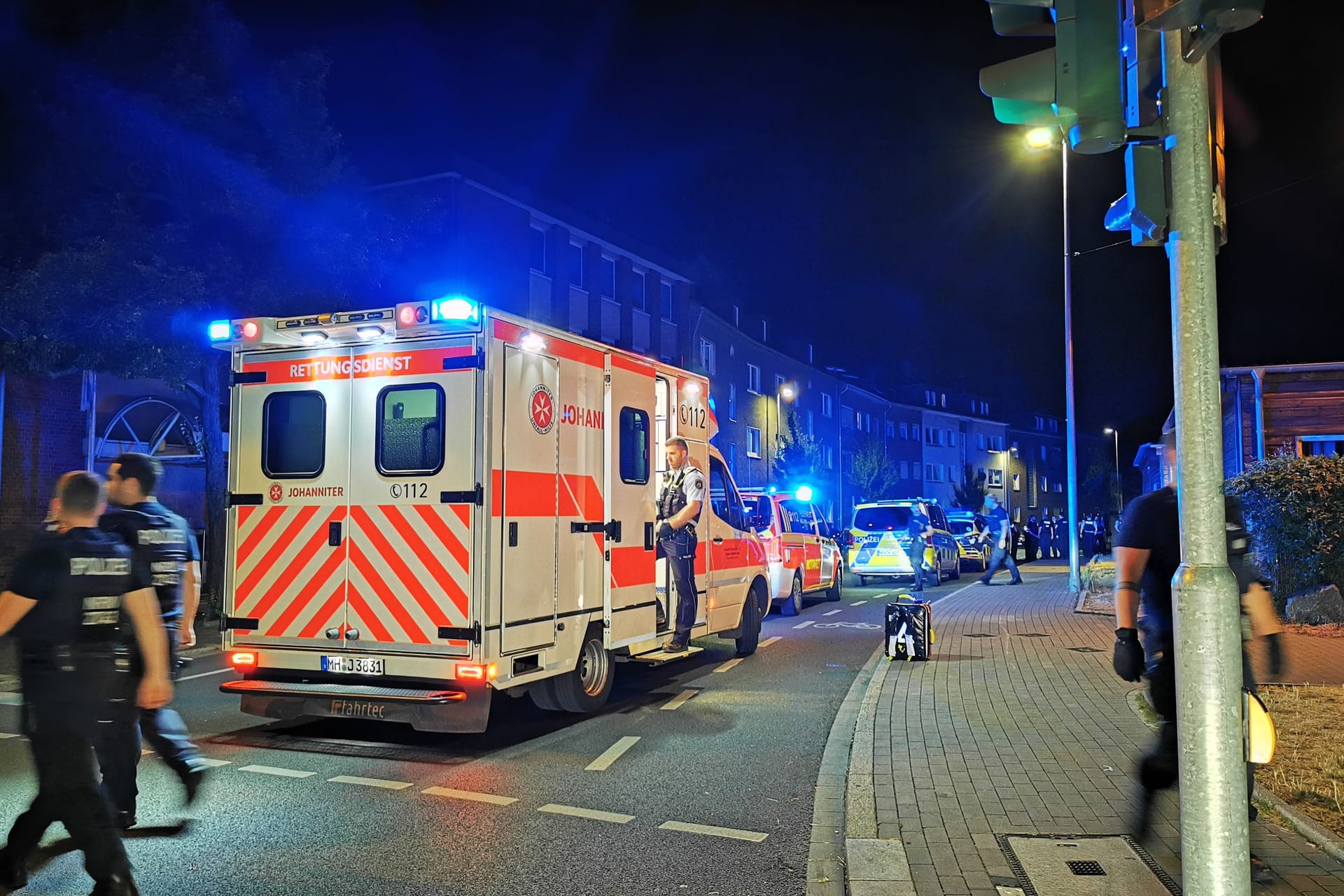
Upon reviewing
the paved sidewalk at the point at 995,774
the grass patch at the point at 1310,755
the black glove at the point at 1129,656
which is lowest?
the paved sidewalk at the point at 995,774

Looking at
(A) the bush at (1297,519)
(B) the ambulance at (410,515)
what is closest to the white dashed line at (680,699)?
(B) the ambulance at (410,515)

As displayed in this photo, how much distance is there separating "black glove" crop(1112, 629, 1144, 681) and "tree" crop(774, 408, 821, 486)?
118ft

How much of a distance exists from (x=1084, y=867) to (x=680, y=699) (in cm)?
516

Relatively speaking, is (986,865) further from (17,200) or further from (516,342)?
(17,200)

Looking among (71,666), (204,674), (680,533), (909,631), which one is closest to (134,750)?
(71,666)

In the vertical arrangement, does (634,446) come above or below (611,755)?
above

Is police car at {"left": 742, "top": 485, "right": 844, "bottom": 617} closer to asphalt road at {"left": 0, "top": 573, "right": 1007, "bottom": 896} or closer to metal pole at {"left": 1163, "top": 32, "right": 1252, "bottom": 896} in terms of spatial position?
asphalt road at {"left": 0, "top": 573, "right": 1007, "bottom": 896}

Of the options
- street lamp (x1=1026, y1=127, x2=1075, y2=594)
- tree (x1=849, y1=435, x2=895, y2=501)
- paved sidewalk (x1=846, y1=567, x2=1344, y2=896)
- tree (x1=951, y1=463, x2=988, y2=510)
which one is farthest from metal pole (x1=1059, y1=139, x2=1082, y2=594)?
tree (x1=951, y1=463, x2=988, y2=510)

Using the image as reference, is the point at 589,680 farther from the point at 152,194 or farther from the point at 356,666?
the point at 152,194

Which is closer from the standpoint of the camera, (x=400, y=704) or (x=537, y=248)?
(x=400, y=704)

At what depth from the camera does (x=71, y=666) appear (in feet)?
13.9

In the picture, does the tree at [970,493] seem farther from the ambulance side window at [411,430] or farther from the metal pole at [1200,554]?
the metal pole at [1200,554]

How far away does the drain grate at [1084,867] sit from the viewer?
4.40 m

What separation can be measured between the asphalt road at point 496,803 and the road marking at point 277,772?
2 centimetres
